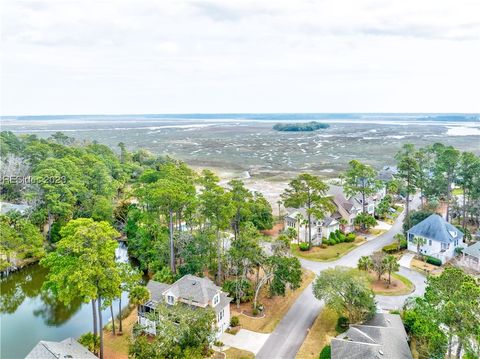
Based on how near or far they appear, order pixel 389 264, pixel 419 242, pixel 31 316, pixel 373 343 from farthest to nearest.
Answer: pixel 419 242 → pixel 389 264 → pixel 31 316 → pixel 373 343

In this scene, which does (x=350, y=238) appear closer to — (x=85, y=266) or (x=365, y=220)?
(x=365, y=220)

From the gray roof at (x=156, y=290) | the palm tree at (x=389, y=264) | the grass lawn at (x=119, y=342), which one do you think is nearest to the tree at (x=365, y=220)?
the palm tree at (x=389, y=264)

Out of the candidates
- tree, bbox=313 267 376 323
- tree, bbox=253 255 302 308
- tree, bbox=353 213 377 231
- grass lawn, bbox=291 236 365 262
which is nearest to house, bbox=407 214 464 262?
tree, bbox=353 213 377 231

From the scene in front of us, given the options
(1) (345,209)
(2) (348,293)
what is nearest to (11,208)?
(2) (348,293)

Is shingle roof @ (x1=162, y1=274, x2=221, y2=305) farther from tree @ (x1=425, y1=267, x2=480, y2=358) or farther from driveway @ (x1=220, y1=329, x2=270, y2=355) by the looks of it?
tree @ (x1=425, y1=267, x2=480, y2=358)

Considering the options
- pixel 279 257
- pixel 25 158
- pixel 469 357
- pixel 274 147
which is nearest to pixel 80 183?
pixel 25 158

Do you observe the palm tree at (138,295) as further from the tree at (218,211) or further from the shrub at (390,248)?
the shrub at (390,248)
